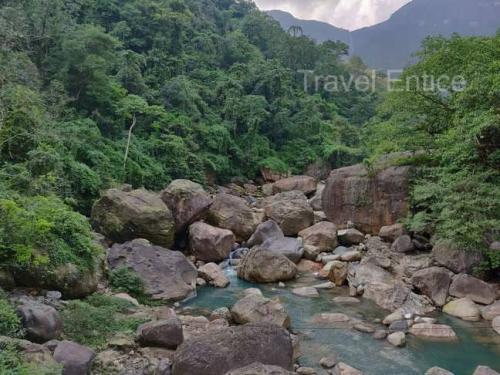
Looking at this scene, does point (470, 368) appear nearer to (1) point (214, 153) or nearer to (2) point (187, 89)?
(1) point (214, 153)

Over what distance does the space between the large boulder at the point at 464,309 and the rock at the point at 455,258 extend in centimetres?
130

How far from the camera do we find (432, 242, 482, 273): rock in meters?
12.1

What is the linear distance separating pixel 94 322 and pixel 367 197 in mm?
12262

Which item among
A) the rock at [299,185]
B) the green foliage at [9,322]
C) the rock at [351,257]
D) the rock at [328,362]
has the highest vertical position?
the rock at [299,185]

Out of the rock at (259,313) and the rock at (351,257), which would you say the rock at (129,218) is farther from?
the rock at (351,257)

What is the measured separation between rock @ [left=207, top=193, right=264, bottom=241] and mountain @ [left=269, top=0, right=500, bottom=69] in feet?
144

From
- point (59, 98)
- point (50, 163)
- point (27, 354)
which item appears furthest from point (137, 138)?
point (27, 354)

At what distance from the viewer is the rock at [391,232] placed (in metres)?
15.8

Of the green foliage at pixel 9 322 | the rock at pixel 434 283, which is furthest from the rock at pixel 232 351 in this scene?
the rock at pixel 434 283

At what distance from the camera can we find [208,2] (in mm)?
54062

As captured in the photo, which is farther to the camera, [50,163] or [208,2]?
[208,2]

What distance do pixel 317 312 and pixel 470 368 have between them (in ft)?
12.6

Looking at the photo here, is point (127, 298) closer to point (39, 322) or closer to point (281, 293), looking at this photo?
point (39, 322)

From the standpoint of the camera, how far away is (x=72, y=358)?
6234mm
